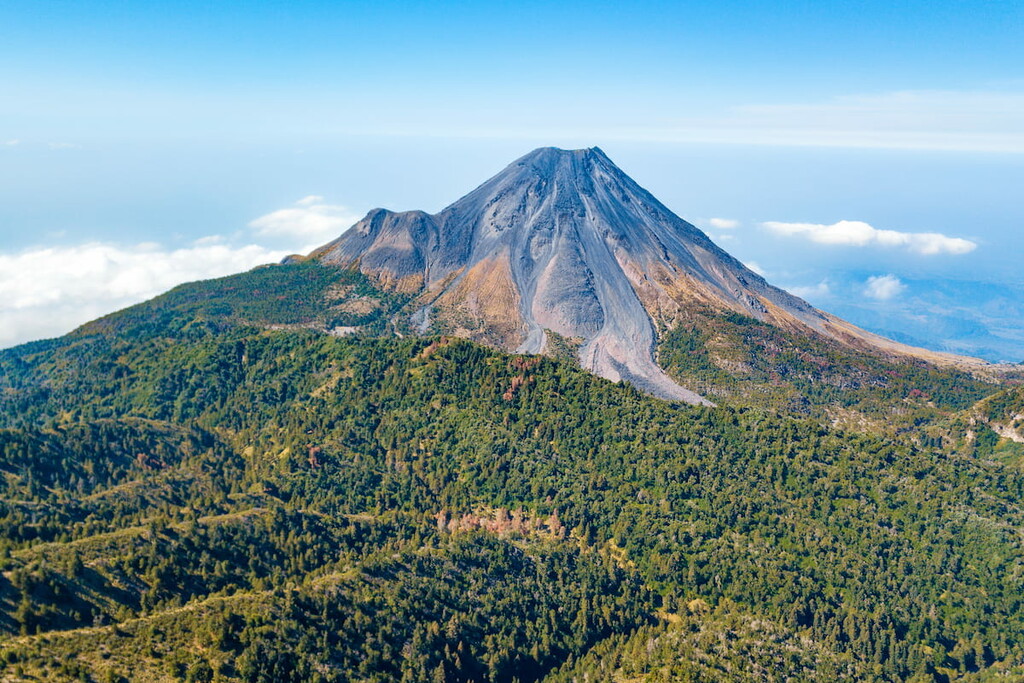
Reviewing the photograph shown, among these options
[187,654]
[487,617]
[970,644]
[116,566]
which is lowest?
[970,644]

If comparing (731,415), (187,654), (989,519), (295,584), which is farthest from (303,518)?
(989,519)

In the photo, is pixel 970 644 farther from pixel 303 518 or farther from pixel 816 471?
pixel 303 518

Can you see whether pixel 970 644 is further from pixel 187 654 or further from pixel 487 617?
pixel 187 654

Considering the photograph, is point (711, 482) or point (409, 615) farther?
point (711, 482)

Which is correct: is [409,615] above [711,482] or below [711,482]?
below

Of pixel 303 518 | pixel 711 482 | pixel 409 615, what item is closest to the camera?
pixel 409 615

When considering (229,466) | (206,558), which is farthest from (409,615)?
(229,466)

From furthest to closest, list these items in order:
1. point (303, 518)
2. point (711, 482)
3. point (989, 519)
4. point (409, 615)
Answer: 1. point (711, 482)
2. point (989, 519)
3. point (303, 518)
4. point (409, 615)
